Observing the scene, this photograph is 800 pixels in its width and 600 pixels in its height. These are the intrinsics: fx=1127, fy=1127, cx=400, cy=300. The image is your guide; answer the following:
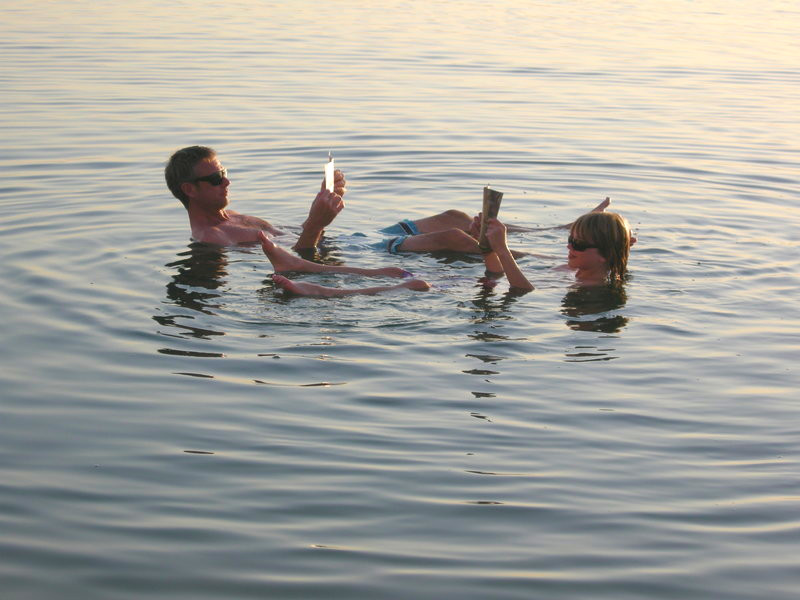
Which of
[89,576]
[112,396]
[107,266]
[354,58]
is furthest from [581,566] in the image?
[354,58]

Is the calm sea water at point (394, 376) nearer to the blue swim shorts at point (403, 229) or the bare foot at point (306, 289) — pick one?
the bare foot at point (306, 289)

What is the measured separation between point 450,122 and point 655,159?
3161 mm

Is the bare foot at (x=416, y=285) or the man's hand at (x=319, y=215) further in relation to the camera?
the man's hand at (x=319, y=215)

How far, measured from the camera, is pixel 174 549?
4836mm

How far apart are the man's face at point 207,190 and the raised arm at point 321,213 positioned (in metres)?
0.85

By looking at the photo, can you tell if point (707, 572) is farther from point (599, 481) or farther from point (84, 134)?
point (84, 134)

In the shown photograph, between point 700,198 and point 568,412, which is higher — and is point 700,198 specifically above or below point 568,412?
above

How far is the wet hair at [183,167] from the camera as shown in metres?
10.1

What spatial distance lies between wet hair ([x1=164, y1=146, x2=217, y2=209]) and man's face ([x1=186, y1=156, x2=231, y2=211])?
45 millimetres

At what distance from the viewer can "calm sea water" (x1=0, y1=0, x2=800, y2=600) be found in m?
4.85

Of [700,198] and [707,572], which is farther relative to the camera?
[700,198]

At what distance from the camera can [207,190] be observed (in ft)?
33.1

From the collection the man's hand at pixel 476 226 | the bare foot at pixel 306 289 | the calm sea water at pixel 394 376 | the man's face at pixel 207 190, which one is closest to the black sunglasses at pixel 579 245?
the calm sea water at pixel 394 376

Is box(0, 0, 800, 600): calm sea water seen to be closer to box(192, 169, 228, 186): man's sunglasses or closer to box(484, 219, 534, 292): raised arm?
box(484, 219, 534, 292): raised arm
